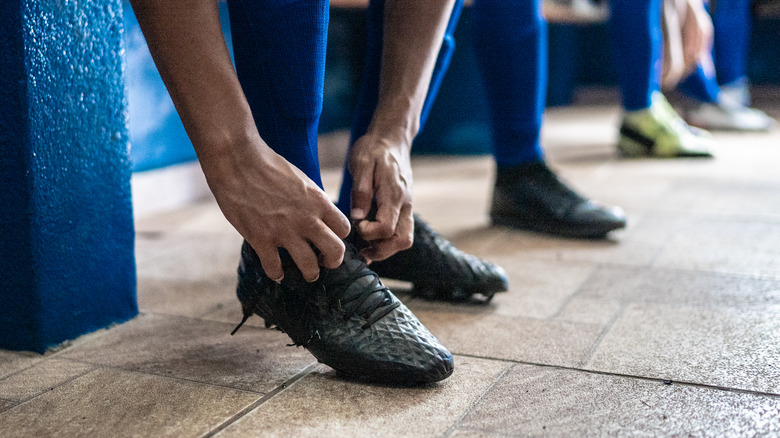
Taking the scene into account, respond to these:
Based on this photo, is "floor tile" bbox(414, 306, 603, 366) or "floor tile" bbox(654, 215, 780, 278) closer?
"floor tile" bbox(414, 306, 603, 366)

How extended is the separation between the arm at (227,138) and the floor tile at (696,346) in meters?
0.41

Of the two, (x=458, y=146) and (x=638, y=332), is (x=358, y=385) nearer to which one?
(x=638, y=332)

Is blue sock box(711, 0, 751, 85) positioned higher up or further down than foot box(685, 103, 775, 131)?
higher up

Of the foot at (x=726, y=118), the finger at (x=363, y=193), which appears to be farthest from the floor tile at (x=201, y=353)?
the foot at (x=726, y=118)

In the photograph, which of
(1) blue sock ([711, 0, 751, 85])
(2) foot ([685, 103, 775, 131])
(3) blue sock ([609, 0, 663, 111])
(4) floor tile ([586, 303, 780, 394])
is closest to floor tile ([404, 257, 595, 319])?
(4) floor tile ([586, 303, 780, 394])

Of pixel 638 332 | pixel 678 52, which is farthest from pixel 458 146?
pixel 638 332

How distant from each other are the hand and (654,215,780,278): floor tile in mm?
681

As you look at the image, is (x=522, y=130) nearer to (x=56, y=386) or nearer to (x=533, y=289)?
(x=533, y=289)

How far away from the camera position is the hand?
879mm

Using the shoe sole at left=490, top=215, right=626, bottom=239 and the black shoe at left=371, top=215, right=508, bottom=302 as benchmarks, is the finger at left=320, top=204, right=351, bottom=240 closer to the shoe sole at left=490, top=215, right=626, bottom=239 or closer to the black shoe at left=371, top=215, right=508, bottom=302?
the black shoe at left=371, top=215, right=508, bottom=302

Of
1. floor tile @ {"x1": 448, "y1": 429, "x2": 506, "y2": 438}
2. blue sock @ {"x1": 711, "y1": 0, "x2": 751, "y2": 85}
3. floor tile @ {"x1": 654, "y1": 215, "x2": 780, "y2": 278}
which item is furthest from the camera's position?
blue sock @ {"x1": 711, "y1": 0, "x2": 751, "y2": 85}

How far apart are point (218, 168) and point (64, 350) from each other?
42 centimetres

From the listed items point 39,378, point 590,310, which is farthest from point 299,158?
point 590,310

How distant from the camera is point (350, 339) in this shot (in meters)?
0.87
